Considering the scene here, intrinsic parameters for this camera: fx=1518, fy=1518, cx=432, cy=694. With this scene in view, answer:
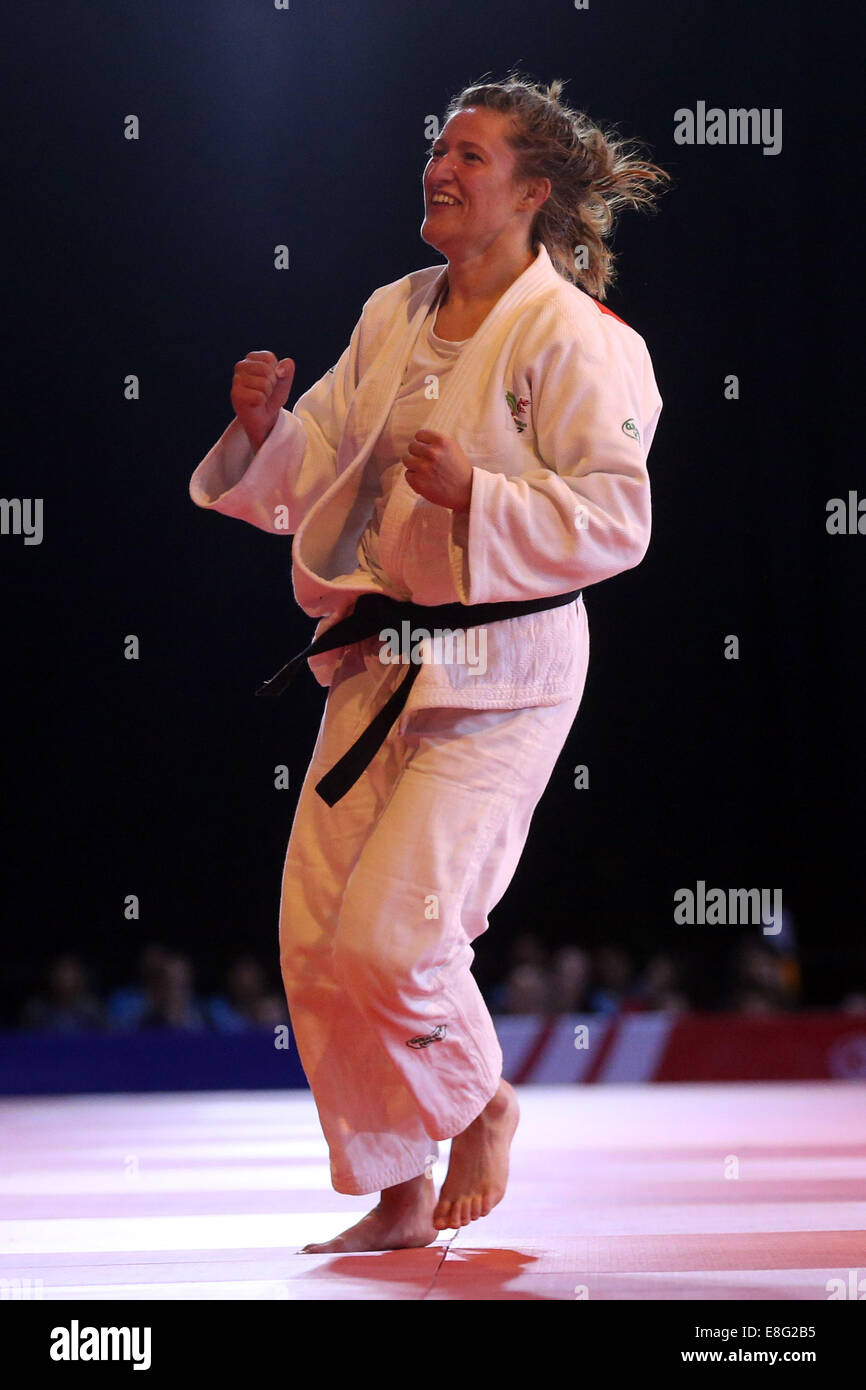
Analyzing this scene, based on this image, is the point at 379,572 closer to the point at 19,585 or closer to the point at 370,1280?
the point at 370,1280

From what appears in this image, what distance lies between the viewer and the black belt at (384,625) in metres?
2.00

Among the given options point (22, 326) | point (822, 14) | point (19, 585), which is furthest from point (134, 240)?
point (822, 14)

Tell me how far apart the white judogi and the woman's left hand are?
0.08 feet

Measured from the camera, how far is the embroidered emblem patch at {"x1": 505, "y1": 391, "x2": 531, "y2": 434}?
204 cm

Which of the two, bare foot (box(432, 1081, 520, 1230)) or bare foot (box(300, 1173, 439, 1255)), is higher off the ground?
bare foot (box(432, 1081, 520, 1230))

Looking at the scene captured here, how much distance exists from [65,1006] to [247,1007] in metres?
0.61

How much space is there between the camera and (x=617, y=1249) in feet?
6.01

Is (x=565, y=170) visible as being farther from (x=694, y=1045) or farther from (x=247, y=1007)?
(x=247, y=1007)

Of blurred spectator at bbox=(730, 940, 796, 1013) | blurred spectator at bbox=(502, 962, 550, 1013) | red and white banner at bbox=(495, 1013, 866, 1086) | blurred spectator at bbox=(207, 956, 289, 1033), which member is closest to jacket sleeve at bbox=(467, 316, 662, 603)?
red and white banner at bbox=(495, 1013, 866, 1086)

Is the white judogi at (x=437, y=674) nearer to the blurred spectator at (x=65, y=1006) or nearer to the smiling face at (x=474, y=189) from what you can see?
the smiling face at (x=474, y=189)

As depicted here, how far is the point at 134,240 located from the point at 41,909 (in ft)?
7.85

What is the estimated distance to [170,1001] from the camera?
502 cm

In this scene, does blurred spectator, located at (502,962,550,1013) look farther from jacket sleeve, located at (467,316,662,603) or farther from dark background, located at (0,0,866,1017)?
jacket sleeve, located at (467,316,662,603)

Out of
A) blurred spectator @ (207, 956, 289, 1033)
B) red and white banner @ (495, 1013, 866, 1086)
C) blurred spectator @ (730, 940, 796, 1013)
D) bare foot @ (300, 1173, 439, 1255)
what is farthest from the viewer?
blurred spectator @ (730, 940, 796, 1013)
